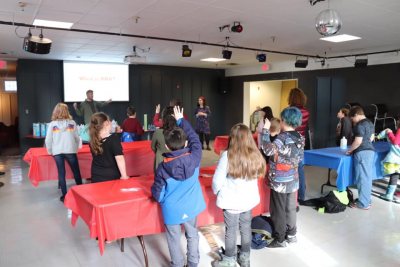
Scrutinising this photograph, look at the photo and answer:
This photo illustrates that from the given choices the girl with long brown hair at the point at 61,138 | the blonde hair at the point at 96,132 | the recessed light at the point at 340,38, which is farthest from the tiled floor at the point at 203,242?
the recessed light at the point at 340,38

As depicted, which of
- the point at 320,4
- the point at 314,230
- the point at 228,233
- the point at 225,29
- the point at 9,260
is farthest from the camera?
the point at 225,29

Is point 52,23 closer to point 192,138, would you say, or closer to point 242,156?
point 192,138

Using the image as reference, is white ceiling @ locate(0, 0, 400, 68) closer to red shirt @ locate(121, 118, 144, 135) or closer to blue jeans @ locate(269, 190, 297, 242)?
red shirt @ locate(121, 118, 144, 135)

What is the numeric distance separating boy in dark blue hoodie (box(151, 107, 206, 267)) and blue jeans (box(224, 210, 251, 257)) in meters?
0.30

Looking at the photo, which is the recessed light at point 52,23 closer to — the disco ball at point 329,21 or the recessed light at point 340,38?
the disco ball at point 329,21

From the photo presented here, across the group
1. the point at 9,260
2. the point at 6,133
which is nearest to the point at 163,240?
the point at 9,260

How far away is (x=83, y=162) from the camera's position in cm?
494

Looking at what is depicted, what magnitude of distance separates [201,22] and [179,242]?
3.54 m

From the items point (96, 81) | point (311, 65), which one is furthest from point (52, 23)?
point (311, 65)

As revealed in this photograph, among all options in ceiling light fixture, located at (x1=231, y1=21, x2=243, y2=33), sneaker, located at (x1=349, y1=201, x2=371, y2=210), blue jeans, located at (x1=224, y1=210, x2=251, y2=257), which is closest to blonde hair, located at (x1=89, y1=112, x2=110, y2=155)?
blue jeans, located at (x1=224, y1=210, x2=251, y2=257)

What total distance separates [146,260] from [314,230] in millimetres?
2043

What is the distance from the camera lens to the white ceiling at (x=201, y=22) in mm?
4086

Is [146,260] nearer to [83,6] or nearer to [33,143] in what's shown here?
[83,6]

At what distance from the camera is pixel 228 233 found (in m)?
2.82
